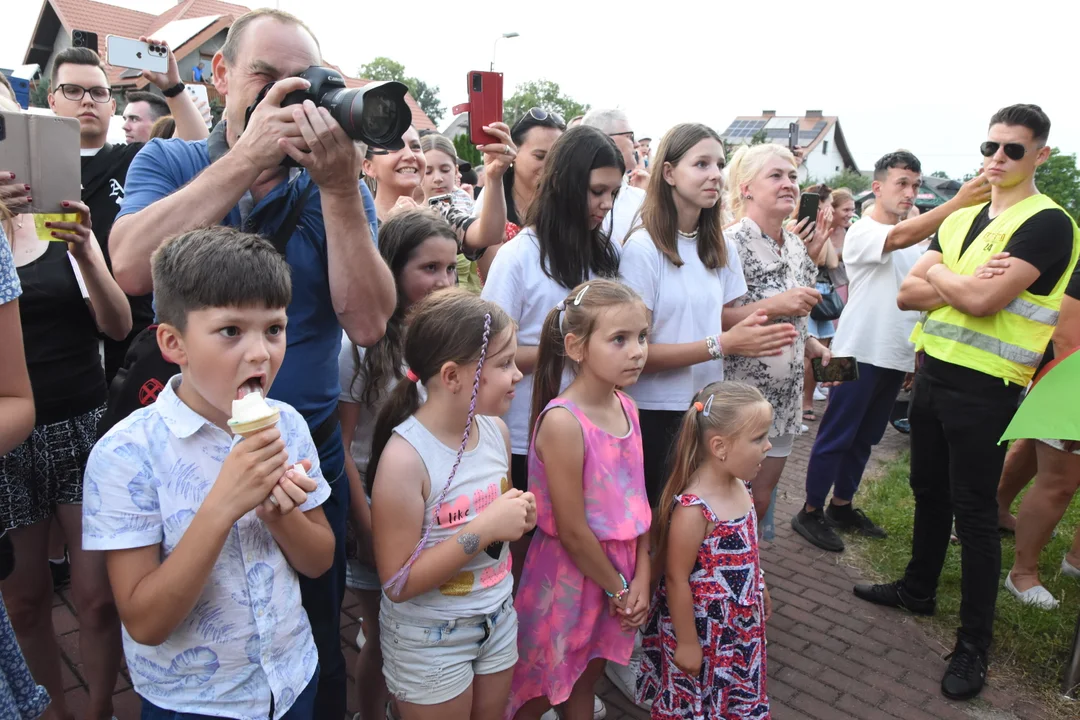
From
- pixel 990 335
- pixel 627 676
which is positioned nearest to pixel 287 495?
pixel 627 676

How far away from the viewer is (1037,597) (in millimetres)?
3711

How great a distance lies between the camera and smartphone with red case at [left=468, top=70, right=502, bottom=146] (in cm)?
317

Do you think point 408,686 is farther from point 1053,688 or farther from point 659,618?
point 1053,688

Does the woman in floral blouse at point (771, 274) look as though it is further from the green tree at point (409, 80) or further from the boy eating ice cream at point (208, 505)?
the green tree at point (409, 80)

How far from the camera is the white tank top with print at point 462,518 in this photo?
1909 mm

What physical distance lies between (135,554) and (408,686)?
0.84m

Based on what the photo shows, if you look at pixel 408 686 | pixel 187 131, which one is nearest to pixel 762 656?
pixel 408 686

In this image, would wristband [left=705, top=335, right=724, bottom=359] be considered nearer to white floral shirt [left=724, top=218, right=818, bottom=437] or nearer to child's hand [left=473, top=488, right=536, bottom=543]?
white floral shirt [left=724, top=218, right=818, bottom=437]

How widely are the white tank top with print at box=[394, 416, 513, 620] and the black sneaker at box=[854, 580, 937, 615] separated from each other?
2.59 meters

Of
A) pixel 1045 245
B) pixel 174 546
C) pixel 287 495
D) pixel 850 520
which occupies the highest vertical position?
pixel 1045 245

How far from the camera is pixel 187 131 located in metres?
2.96

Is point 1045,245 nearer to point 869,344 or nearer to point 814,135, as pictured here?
point 869,344

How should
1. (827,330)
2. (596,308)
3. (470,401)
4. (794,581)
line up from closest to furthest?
1. (470,401)
2. (596,308)
3. (794,581)
4. (827,330)

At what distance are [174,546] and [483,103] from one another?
242 cm
